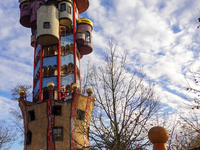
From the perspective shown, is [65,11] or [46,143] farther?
[65,11]

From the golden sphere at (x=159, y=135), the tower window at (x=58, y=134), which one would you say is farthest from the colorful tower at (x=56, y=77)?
the golden sphere at (x=159, y=135)

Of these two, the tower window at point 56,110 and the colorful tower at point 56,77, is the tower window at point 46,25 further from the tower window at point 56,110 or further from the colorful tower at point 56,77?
the tower window at point 56,110

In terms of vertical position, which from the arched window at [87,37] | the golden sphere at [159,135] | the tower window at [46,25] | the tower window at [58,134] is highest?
the arched window at [87,37]

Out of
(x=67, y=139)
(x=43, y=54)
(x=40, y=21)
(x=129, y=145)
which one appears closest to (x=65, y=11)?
(x=40, y=21)

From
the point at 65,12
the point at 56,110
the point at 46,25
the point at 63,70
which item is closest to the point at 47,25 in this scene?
the point at 46,25

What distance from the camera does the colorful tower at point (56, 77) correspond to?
12.4m

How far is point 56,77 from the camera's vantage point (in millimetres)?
13875

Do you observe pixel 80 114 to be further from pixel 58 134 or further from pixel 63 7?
pixel 63 7

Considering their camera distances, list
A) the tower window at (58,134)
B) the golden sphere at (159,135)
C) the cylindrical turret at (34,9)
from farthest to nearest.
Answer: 1. the cylindrical turret at (34,9)
2. the tower window at (58,134)
3. the golden sphere at (159,135)

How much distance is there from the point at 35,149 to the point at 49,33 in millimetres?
6639

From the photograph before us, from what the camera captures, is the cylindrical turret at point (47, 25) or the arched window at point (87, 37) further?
the arched window at point (87, 37)

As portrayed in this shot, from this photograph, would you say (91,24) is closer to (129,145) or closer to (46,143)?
(46,143)

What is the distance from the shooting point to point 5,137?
16734 millimetres

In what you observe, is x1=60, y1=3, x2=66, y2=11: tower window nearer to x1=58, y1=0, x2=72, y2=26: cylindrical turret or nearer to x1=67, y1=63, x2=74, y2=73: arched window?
x1=58, y1=0, x2=72, y2=26: cylindrical turret
